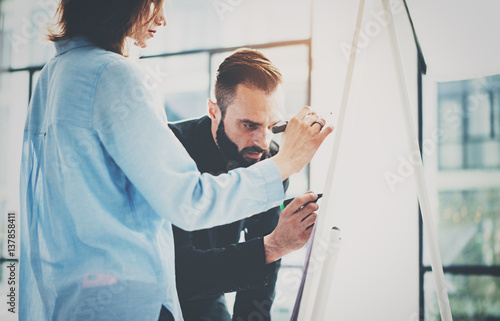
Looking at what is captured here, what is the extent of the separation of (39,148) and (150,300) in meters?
0.35

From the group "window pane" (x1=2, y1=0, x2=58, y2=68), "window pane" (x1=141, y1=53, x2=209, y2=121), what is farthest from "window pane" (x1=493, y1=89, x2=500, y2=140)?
"window pane" (x1=2, y1=0, x2=58, y2=68)

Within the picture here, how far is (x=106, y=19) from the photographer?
77cm

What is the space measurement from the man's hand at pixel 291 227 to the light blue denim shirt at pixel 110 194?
1.23 feet

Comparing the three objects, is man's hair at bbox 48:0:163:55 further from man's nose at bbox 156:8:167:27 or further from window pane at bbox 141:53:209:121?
window pane at bbox 141:53:209:121

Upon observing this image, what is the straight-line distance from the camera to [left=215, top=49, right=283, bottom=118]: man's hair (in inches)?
63.1

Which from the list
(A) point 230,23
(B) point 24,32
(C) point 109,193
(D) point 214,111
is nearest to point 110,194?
(C) point 109,193

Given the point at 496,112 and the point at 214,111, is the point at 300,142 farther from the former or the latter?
the point at 496,112

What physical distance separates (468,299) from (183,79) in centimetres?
279

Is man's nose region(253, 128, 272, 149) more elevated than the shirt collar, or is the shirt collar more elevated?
A: the shirt collar

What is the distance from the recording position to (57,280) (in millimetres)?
690

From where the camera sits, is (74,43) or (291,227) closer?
(74,43)

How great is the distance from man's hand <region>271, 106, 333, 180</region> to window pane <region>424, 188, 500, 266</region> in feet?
7.20

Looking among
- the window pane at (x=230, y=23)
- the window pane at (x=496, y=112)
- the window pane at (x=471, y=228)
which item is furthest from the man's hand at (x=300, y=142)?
the window pane at (x=496, y=112)

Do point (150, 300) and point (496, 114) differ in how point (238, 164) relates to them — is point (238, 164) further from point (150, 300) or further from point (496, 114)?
point (496, 114)
